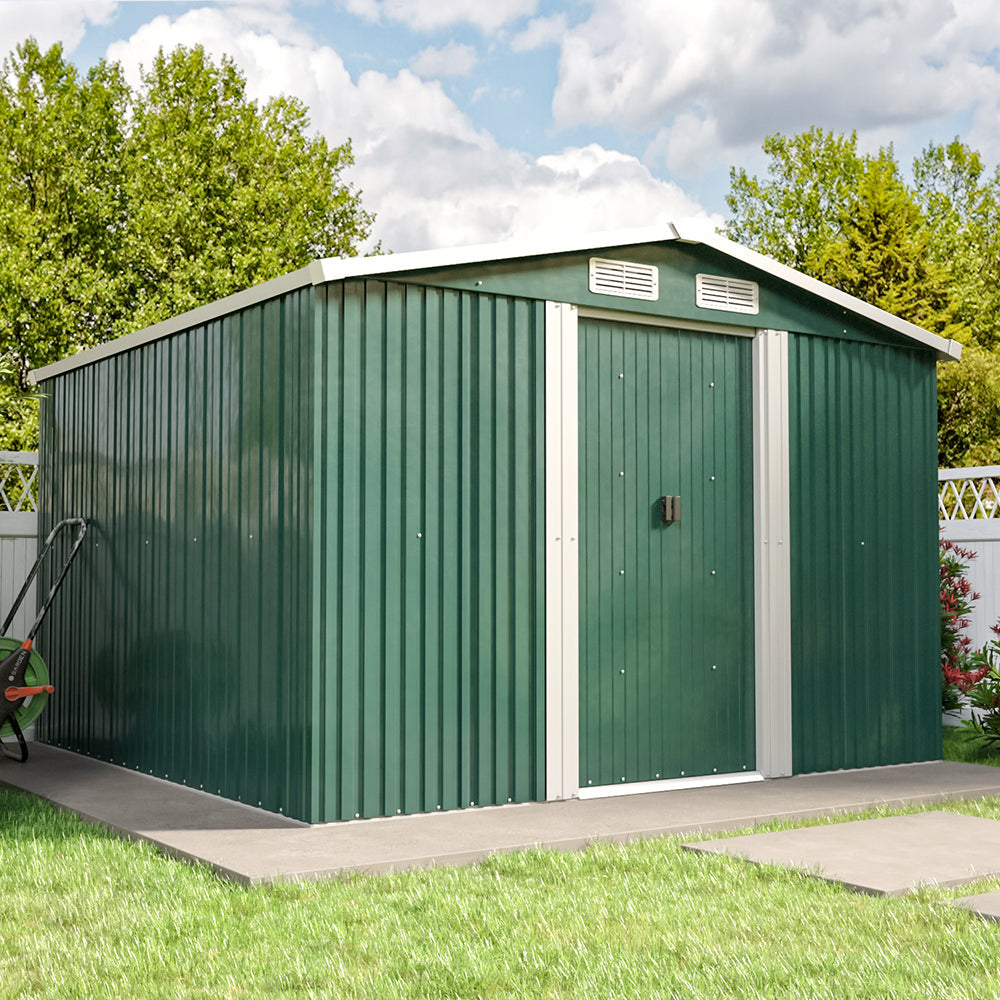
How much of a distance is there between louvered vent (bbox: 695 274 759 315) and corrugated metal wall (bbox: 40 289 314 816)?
2.28 m

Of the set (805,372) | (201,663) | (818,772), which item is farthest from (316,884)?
(805,372)

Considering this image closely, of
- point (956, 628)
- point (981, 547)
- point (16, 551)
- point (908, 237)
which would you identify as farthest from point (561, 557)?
point (908, 237)

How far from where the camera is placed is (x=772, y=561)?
22.4ft

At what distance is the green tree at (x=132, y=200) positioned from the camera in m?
17.1

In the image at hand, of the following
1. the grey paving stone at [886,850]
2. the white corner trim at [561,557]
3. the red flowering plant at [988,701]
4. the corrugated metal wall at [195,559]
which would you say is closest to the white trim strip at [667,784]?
the white corner trim at [561,557]

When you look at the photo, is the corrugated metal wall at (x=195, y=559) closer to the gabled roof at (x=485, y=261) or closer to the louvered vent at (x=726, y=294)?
the gabled roof at (x=485, y=261)

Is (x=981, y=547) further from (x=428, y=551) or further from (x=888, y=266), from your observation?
(x=888, y=266)

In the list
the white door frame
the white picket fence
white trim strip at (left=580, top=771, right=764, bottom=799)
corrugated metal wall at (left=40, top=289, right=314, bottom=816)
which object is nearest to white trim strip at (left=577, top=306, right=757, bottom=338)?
the white door frame

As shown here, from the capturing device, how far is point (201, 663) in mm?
6324

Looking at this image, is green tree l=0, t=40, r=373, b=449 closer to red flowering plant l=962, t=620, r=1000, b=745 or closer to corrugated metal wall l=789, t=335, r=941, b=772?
corrugated metal wall l=789, t=335, r=941, b=772

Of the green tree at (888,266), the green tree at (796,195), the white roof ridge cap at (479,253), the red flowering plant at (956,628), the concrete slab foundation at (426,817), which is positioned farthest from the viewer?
the green tree at (796,195)

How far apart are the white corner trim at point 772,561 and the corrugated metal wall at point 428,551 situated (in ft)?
4.69

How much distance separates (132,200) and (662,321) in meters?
13.9

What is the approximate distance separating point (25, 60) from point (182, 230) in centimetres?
363
